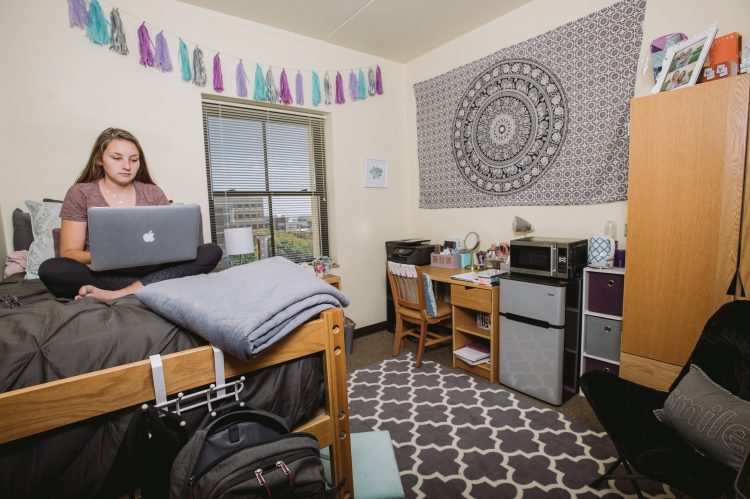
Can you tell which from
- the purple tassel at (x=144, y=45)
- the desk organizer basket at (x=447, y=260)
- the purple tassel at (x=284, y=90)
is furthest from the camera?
the desk organizer basket at (x=447, y=260)

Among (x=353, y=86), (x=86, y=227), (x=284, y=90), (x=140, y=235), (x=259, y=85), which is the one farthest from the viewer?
(x=353, y=86)

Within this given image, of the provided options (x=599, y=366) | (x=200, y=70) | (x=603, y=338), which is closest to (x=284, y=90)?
(x=200, y=70)

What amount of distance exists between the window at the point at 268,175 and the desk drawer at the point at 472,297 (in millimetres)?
1364

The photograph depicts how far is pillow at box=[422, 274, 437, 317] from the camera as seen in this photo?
9.12 feet

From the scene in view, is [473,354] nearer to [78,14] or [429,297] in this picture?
[429,297]

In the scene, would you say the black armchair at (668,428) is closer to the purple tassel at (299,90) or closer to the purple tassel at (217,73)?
the purple tassel at (299,90)

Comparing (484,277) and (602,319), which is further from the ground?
(484,277)

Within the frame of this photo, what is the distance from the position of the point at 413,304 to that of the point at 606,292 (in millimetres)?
1299

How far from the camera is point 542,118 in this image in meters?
2.71

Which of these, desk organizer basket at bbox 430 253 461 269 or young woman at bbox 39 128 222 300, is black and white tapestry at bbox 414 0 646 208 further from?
young woman at bbox 39 128 222 300

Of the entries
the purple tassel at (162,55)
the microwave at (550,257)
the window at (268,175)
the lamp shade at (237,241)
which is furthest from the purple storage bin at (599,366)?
the purple tassel at (162,55)

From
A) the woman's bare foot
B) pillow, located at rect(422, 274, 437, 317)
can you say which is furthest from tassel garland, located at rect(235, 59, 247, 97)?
pillow, located at rect(422, 274, 437, 317)

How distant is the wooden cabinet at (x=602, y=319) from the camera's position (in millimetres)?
2186

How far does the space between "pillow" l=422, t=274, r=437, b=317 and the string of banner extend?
180cm
